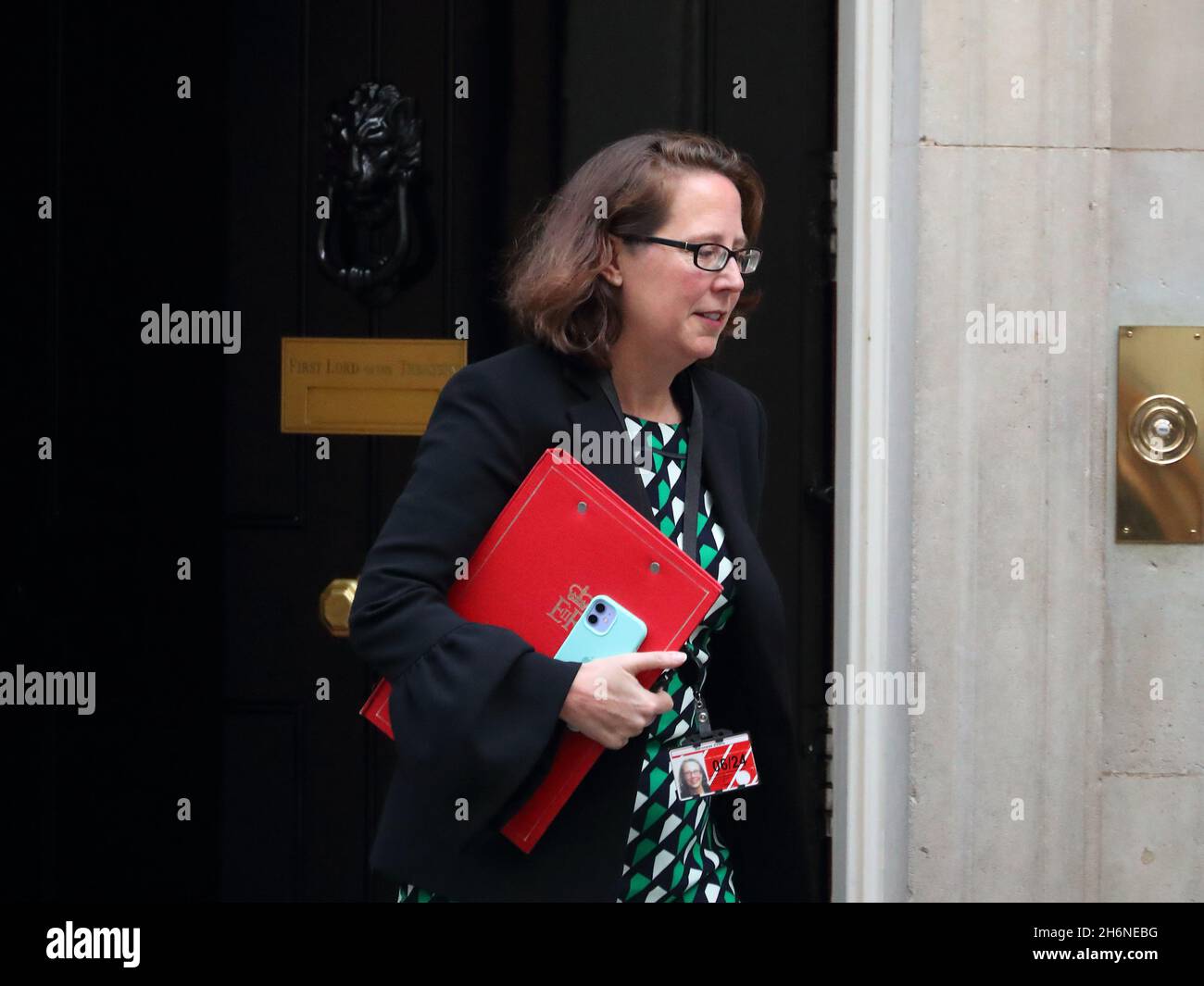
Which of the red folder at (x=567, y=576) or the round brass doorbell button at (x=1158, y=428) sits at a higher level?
the round brass doorbell button at (x=1158, y=428)

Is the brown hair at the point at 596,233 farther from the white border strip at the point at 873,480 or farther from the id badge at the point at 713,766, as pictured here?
the white border strip at the point at 873,480

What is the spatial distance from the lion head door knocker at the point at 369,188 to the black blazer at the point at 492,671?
1344mm

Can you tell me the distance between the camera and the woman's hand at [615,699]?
163 centimetres

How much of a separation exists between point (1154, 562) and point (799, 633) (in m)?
0.82

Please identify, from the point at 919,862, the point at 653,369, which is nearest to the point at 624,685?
the point at 653,369

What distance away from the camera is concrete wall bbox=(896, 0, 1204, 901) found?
2.77 m

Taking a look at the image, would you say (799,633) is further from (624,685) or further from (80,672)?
(80,672)

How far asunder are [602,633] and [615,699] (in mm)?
113

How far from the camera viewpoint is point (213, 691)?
305 centimetres

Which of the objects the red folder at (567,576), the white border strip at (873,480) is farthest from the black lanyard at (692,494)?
the white border strip at (873,480)

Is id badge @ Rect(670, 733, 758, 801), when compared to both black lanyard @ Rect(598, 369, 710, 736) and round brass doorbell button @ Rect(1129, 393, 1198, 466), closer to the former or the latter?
black lanyard @ Rect(598, 369, 710, 736)

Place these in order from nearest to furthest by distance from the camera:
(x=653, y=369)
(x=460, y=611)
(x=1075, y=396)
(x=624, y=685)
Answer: (x=624, y=685) → (x=460, y=611) → (x=653, y=369) → (x=1075, y=396)

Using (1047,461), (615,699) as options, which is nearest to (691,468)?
(615,699)

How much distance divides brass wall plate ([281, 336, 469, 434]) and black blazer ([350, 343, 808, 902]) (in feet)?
4.18
